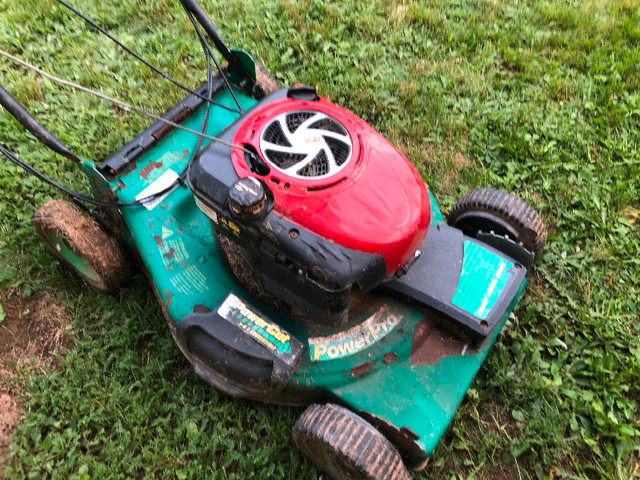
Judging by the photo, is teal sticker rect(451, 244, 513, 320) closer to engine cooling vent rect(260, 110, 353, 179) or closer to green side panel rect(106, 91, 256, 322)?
engine cooling vent rect(260, 110, 353, 179)

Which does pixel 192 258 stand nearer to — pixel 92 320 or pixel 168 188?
pixel 168 188

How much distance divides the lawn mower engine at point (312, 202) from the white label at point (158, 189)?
0.53m

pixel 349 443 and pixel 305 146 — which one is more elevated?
pixel 305 146

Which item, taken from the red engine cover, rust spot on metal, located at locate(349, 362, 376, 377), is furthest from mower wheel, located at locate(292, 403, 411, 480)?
the red engine cover

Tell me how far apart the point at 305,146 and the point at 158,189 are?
84 centimetres

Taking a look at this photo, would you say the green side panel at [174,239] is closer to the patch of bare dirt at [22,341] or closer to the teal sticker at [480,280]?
the patch of bare dirt at [22,341]

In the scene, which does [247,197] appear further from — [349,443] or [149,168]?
[149,168]

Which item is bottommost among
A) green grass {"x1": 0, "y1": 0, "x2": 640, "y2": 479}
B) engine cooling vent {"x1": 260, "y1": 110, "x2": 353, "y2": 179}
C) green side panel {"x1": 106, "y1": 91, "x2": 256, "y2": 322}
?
green grass {"x1": 0, "y1": 0, "x2": 640, "y2": 479}

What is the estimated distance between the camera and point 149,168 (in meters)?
2.32

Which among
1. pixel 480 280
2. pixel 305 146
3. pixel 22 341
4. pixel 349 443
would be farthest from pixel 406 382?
pixel 22 341

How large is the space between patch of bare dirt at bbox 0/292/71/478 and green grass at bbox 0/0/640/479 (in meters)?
0.06

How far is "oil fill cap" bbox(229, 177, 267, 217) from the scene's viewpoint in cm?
155

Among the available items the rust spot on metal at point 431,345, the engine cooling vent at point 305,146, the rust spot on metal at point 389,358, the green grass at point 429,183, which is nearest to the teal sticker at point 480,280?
the rust spot on metal at point 431,345

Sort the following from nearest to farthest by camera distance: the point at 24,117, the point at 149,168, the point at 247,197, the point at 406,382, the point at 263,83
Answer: the point at 247,197
the point at 24,117
the point at 406,382
the point at 149,168
the point at 263,83
